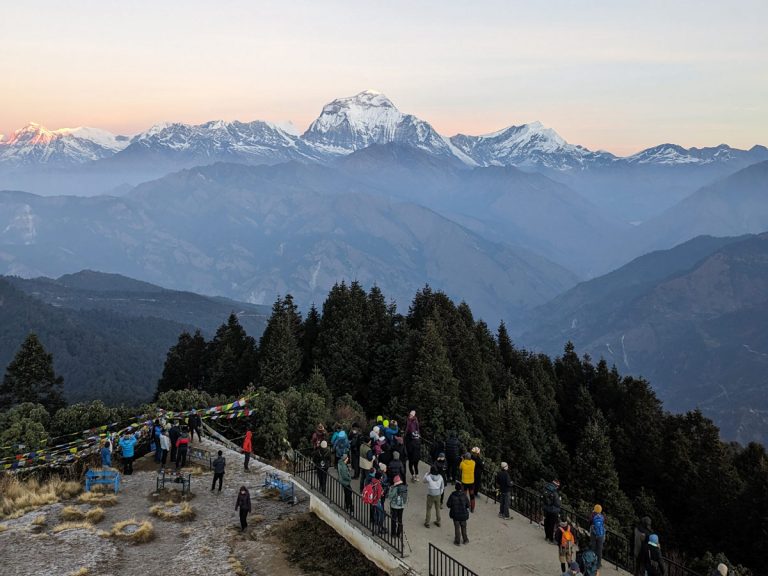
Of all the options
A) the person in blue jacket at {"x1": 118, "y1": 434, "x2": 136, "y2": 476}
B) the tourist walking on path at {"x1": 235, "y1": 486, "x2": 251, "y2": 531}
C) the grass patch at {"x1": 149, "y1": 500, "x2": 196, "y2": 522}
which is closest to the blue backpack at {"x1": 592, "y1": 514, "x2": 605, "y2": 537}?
the tourist walking on path at {"x1": 235, "y1": 486, "x2": 251, "y2": 531}

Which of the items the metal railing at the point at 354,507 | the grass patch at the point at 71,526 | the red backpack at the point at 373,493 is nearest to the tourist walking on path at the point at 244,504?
the metal railing at the point at 354,507

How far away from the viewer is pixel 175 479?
2355 cm

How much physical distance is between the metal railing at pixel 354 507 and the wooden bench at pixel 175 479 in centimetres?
418

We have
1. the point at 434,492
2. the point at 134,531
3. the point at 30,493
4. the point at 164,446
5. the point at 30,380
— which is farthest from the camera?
the point at 30,380

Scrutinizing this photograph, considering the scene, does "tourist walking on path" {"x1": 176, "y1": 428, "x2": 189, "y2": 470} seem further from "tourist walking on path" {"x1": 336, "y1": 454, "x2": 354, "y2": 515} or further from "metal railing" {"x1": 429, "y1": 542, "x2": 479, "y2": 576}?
"metal railing" {"x1": 429, "y1": 542, "x2": 479, "y2": 576}

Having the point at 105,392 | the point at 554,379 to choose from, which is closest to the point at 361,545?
the point at 554,379

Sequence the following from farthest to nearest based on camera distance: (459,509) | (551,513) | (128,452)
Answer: (128,452) < (551,513) < (459,509)

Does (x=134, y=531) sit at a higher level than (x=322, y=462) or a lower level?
lower

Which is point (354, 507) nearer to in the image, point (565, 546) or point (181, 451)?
point (565, 546)

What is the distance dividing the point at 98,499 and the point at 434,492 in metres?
12.7

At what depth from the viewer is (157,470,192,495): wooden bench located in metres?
22.9

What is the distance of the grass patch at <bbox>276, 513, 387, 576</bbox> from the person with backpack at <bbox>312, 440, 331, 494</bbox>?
1175 millimetres

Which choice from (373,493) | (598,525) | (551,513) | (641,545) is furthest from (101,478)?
(641,545)

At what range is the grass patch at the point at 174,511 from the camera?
20.6 metres
